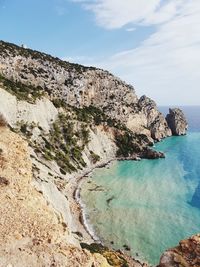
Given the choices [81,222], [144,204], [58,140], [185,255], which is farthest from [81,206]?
[185,255]

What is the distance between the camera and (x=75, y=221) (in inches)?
2283

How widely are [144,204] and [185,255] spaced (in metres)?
50.9

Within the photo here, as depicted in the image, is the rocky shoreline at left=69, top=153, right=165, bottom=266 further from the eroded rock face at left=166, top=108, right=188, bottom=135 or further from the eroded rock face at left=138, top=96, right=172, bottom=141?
the eroded rock face at left=166, top=108, right=188, bottom=135

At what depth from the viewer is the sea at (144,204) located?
54.1 m

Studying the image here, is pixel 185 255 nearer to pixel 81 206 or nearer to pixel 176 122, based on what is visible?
pixel 81 206

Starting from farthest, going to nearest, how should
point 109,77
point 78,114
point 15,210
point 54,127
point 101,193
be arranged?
point 109,77, point 78,114, point 54,127, point 101,193, point 15,210

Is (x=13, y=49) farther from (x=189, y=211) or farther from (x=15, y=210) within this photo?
(x=15, y=210)

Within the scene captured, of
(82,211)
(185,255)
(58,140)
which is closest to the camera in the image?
(185,255)

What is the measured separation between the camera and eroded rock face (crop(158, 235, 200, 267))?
1894cm

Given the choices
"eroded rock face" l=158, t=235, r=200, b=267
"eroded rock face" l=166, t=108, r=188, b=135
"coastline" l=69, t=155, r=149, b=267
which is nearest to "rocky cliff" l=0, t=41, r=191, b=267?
"coastline" l=69, t=155, r=149, b=267

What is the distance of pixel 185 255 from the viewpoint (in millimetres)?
19453

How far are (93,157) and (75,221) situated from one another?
140 ft

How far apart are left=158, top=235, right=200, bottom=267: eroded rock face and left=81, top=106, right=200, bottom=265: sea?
99.6 ft

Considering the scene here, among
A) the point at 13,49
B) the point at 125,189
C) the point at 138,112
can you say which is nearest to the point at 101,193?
the point at 125,189
